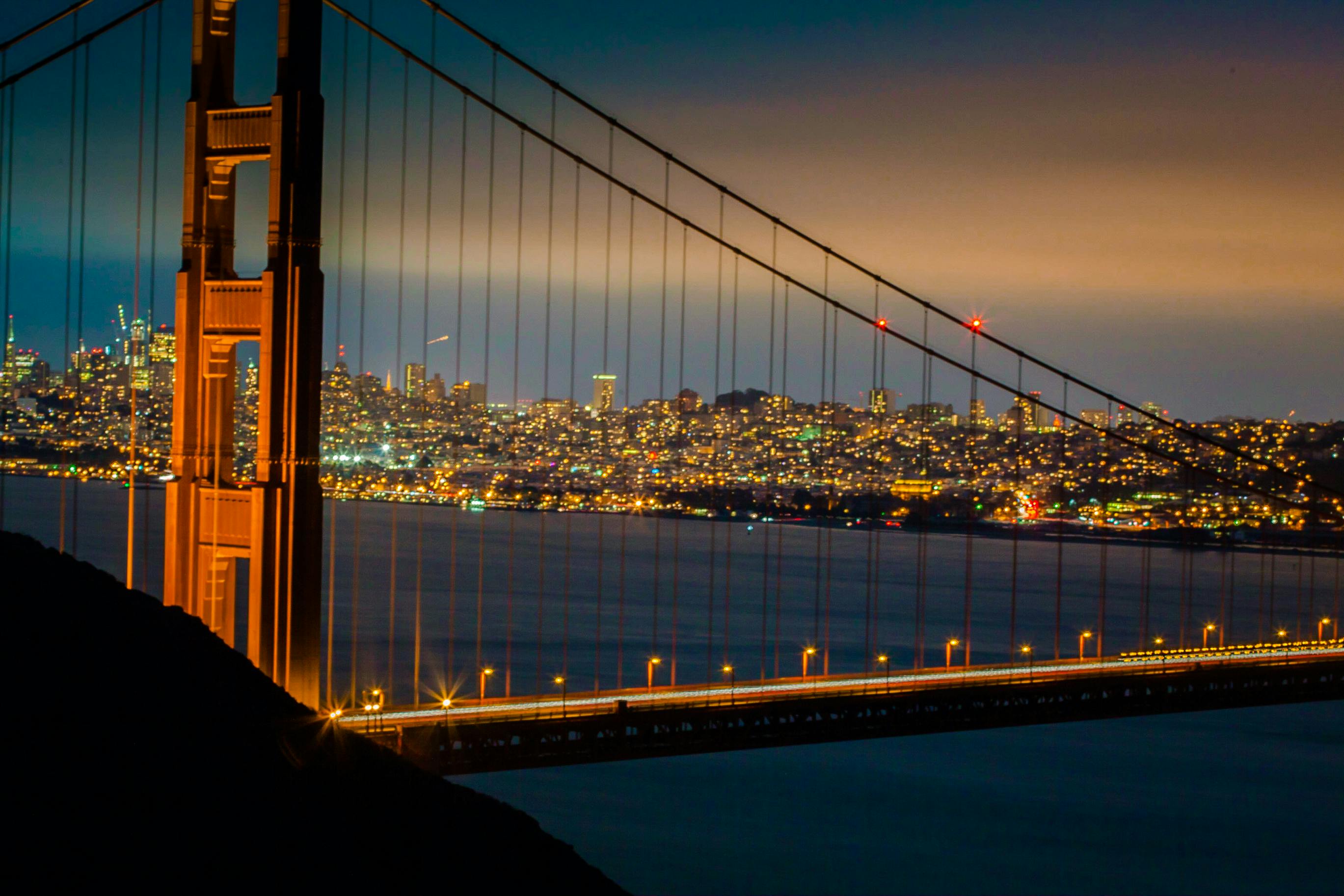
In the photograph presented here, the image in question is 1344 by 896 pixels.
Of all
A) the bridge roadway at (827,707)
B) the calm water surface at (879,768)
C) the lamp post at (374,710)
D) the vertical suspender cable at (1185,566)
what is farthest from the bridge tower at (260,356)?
the vertical suspender cable at (1185,566)

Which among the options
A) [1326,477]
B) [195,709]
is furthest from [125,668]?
[1326,477]

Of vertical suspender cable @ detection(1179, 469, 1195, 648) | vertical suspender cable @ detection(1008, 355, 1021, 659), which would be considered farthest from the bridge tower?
vertical suspender cable @ detection(1179, 469, 1195, 648)

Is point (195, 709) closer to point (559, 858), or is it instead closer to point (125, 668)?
point (125, 668)

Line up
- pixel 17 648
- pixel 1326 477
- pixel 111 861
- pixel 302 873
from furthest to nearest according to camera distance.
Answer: pixel 1326 477 → pixel 17 648 → pixel 302 873 → pixel 111 861

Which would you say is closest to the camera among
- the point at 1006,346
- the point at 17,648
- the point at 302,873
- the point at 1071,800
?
the point at 302,873

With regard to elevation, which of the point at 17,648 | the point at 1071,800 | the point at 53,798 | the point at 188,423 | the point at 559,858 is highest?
the point at 188,423

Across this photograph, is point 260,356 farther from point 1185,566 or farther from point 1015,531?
point 1185,566

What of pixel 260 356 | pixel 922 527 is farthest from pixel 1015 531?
pixel 260 356
